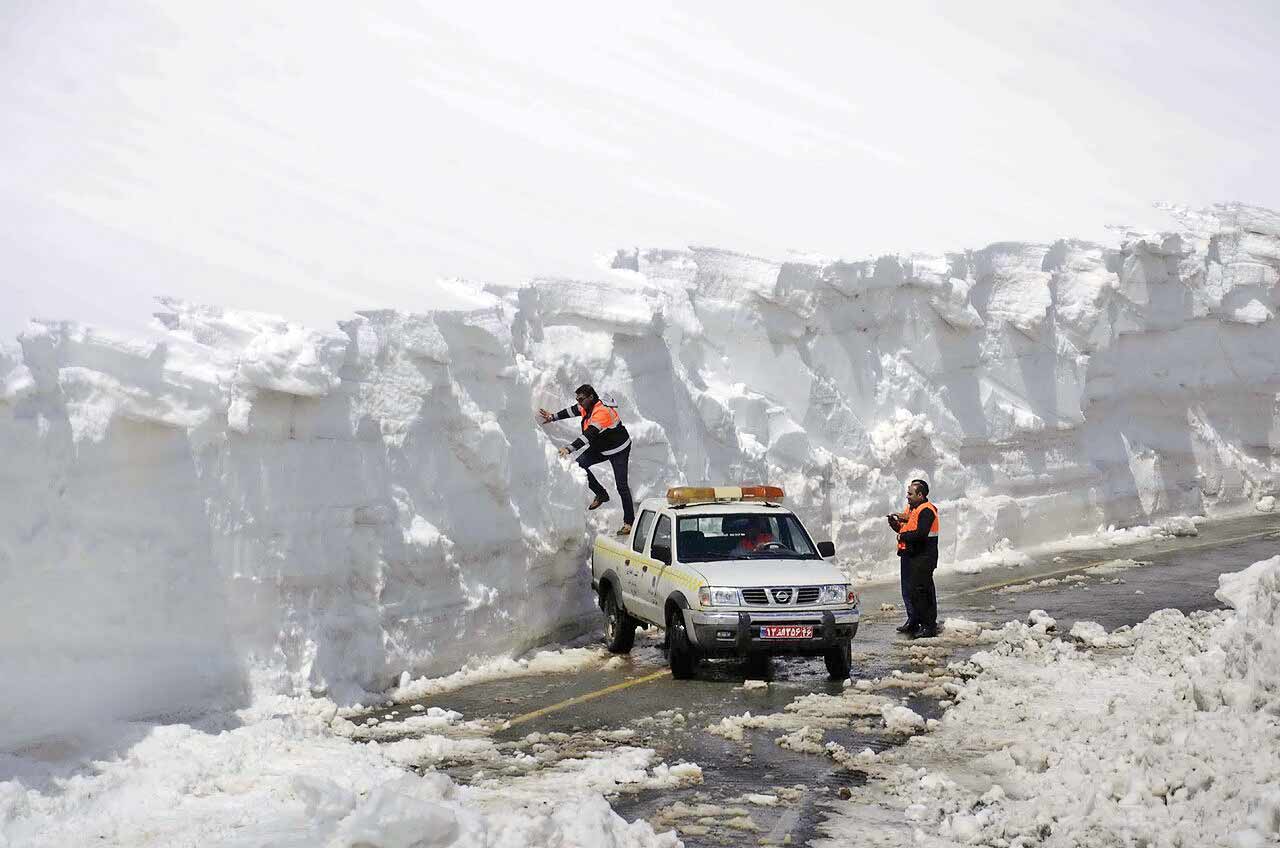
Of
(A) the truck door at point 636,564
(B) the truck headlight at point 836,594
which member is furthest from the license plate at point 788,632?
(A) the truck door at point 636,564

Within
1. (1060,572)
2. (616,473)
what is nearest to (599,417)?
(616,473)

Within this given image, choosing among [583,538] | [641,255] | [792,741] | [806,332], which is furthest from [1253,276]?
[792,741]

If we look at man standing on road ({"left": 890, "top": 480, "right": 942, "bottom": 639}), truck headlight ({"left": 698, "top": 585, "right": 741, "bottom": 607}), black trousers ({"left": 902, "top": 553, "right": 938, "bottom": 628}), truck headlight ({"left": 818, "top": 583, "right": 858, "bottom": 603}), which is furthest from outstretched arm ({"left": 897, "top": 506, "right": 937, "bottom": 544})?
truck headlight ({"left": 698, "top": 585, "right": 741, "bottom": 607})

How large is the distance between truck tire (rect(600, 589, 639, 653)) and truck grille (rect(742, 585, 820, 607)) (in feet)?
6.78

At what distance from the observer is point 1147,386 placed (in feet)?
89.3

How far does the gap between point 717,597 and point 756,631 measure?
486mm

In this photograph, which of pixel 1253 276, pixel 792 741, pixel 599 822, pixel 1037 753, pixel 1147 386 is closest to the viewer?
pixel 599 822

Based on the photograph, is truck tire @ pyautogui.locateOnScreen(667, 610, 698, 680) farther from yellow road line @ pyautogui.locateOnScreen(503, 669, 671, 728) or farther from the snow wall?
the snow wall

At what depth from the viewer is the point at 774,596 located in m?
13.5

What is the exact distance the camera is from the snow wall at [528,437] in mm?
10688

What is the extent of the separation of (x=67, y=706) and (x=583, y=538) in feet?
24.7

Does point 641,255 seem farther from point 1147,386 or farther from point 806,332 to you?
point 1147,386

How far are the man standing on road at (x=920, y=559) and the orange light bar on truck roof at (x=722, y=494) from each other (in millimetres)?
1781

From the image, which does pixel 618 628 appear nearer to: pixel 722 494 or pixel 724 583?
pixel 722 494
